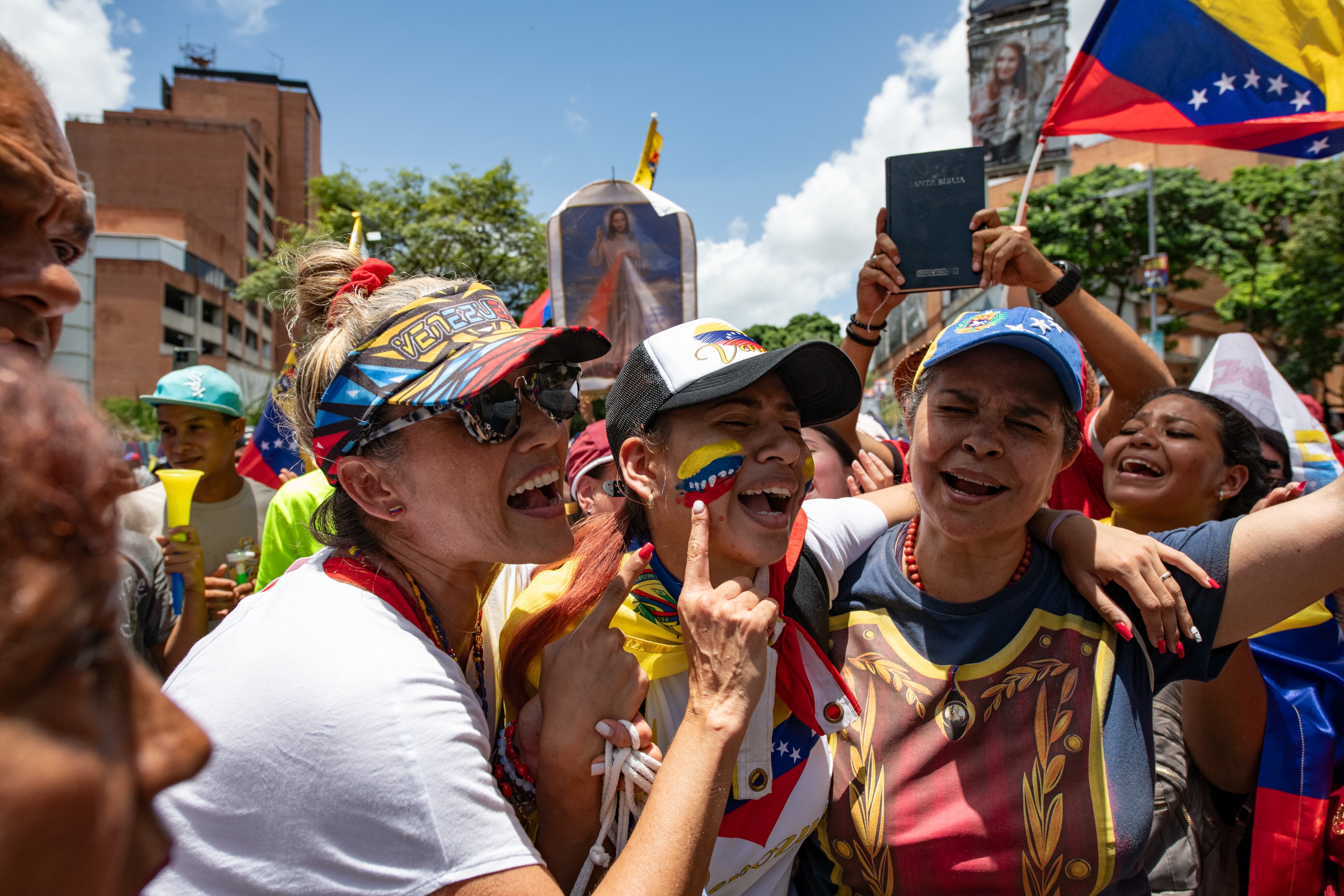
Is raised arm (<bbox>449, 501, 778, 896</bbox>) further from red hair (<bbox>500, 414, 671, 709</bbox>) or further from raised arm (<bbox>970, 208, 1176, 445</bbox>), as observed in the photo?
raised arm (<bbox>970, 208, 1176, 445</bbox>)

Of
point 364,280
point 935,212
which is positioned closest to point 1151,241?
point 935,212

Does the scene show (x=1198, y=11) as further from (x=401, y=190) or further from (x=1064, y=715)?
(x=401, y=190)

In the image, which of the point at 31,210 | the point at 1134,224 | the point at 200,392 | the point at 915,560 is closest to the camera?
the point at 31,210

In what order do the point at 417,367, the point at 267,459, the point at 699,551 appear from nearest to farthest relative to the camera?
the point at 417,367 < the point at 699,551 < the point at 267,459

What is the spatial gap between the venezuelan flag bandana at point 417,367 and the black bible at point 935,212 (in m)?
1.64

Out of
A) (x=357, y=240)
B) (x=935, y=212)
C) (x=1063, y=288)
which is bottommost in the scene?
(x=1063, y=288)

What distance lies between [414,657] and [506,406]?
0.58 metres

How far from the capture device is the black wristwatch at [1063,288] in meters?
2.84

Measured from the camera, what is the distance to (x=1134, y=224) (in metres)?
28.8

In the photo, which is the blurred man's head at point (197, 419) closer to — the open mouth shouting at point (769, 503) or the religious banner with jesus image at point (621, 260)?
the religious banner with jesus image at point (621, 260)

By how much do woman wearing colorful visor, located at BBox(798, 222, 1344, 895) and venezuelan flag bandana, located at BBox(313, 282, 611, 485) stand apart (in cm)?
120

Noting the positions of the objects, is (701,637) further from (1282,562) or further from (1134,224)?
(1134,224)

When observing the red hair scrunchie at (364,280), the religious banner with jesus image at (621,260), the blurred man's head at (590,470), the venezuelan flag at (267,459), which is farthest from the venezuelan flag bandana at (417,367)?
the venezuelan flag at (267,459)

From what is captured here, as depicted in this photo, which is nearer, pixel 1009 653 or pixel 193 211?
pixel 1009 653
